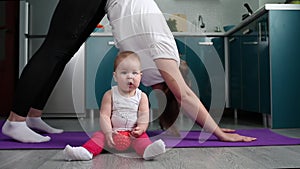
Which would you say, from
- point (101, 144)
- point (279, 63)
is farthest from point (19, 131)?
point (279, 63)

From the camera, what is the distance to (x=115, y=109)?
1322mm

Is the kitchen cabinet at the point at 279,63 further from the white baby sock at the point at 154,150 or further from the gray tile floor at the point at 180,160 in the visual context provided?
the white baby sock at the point at 154,150

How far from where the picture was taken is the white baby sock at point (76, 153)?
112 centimetres

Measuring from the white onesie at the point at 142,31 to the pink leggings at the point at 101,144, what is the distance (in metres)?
0.32

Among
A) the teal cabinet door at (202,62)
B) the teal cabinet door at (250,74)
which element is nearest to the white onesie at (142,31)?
the teal cabinet door at (250,74)

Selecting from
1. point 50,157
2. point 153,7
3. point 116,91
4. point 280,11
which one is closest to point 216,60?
point 280,11

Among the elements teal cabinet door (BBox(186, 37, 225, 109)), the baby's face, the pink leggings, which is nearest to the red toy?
the pink leggings

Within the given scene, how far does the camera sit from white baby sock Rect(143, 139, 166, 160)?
110 cm

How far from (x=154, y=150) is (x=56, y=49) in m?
0.66

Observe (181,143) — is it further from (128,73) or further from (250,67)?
(250,67)

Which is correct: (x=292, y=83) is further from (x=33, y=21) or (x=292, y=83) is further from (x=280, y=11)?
(x=33, y=21)

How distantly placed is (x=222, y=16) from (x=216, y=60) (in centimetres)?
132

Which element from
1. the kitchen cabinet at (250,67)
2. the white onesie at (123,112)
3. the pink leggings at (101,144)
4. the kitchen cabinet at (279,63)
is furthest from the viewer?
the kitchen cabinet at (250,67)

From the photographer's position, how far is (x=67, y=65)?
3.35 m
